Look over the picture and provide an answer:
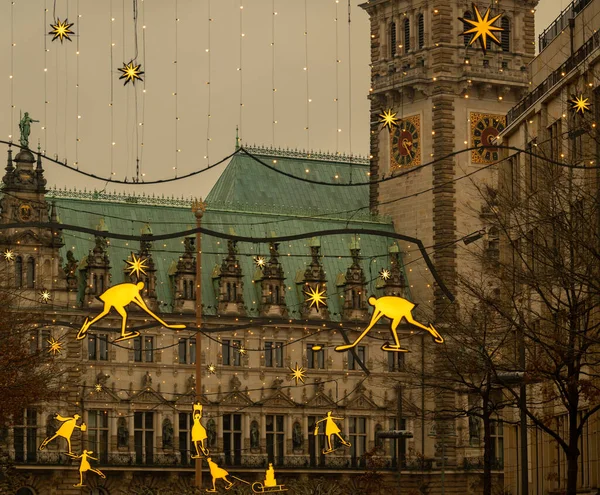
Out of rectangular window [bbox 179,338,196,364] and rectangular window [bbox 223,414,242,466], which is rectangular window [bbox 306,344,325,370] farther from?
rectangular window [bbox 179,338,196,364]

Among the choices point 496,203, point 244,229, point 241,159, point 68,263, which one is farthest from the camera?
point 241,159

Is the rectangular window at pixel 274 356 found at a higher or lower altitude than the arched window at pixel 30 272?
lower

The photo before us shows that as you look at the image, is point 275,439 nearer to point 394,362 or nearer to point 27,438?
point 394,362

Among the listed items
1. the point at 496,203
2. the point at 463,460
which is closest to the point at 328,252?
the point at 463,460

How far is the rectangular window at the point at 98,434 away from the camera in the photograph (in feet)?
→ 414

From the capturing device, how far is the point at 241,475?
129125 mm

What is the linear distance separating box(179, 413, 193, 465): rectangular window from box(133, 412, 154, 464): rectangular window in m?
1.91

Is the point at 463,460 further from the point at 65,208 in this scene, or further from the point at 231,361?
the point at 65,208

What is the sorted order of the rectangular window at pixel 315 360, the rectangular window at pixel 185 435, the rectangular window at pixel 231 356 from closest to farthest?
the rectangular window at pixel 185 435 < the rectangular window at pixel 231 356 < the rectangular window at pixel 315 360

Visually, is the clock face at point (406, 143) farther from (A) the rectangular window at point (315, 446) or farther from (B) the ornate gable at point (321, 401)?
(A) the rectangular window at point (315, 446)

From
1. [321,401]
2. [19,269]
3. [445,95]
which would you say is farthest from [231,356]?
[445,95]

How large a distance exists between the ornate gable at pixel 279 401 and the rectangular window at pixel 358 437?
13.5 feet

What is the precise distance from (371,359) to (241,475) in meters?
11.1

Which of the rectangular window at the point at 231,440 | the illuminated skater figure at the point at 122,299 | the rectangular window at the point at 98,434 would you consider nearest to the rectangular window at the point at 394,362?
the rectangular window at the point at 231,440
